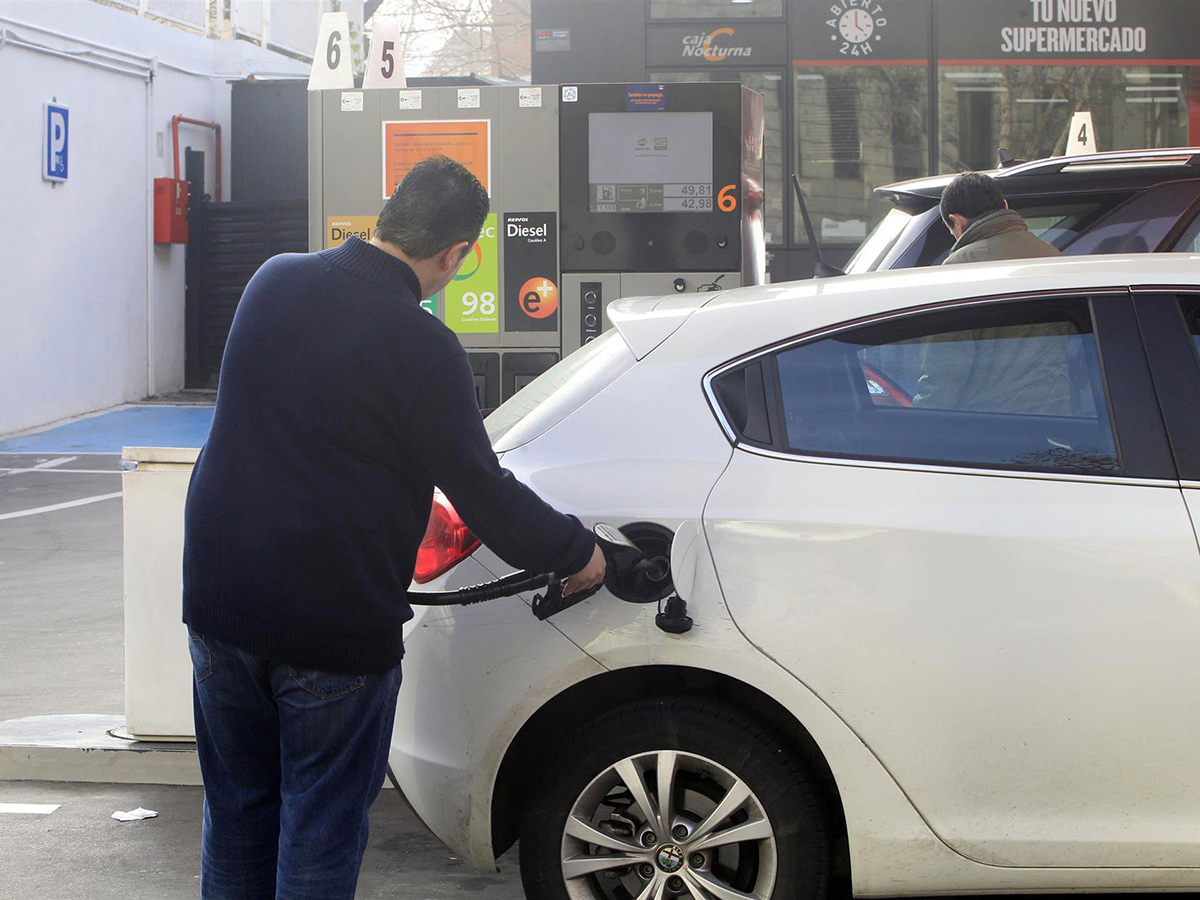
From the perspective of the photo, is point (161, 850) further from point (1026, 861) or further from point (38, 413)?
point (38, 413)

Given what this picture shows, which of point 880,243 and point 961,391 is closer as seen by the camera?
point 961,391

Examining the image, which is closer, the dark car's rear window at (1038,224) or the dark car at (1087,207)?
the dark car at (1087,207)

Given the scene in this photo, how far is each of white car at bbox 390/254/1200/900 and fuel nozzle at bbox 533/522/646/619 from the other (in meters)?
0.05

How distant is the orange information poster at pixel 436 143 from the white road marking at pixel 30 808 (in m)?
3.88

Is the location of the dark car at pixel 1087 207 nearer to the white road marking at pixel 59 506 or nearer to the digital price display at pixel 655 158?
the digital price display at pixel 655 158

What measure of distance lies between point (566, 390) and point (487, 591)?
555mm

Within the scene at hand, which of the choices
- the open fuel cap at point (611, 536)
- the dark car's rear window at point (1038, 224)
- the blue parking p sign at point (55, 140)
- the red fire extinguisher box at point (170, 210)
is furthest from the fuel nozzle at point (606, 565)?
the red fire extinguisher box at point (170, 210)

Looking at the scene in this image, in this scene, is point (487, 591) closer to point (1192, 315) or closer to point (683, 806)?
point (683, 806)

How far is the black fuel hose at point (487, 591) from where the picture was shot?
283 centimetres

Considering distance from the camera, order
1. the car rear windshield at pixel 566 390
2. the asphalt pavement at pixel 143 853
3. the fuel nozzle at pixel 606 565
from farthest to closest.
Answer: the asphalt pavement at pixel 143 853
the car rear windshield at pixel 566 390
the fuel nozzle at pixel 606 565

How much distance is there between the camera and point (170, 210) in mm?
15781

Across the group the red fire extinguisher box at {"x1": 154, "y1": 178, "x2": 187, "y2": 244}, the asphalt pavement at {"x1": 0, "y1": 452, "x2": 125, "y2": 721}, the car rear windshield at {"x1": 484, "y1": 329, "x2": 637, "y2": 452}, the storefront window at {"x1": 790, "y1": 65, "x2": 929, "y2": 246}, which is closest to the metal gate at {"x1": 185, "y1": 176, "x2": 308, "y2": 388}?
the red fire extinguisher box at {"x1": 154, "y1": 178, "x2": 187, "y2": 244}

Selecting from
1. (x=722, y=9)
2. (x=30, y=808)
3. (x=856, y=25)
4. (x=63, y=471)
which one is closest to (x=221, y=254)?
(x=63, y=471)

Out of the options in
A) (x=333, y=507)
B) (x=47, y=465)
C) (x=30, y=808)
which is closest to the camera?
(x=333, y=507)
